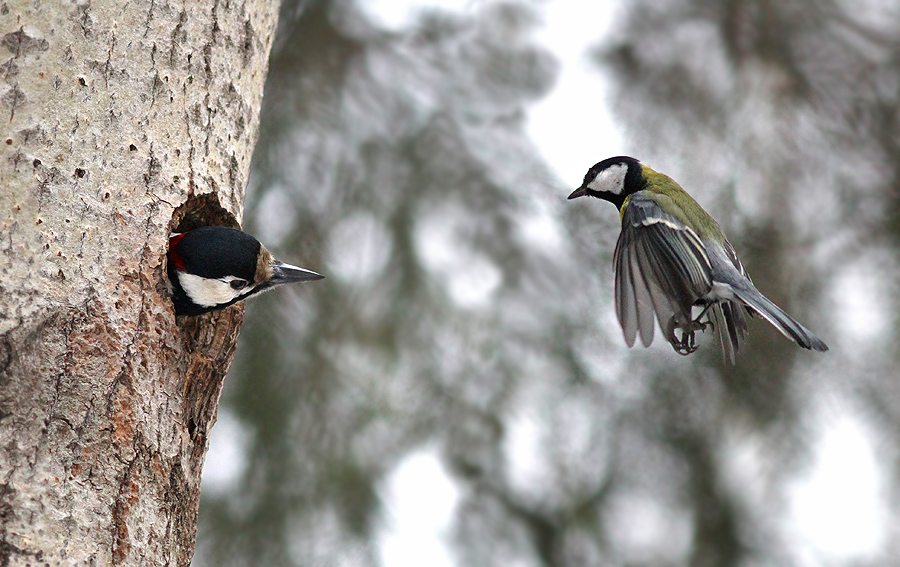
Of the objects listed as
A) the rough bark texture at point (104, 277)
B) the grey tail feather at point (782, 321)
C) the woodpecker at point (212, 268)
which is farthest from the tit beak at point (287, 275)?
the grey tail feather at point (782, 321)

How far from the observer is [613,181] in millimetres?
2611

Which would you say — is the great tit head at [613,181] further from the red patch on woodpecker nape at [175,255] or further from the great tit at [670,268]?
the red patch on woodpecker nape at [175,255]

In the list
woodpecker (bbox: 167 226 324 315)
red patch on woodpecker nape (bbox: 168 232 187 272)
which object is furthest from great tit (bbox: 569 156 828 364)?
red patch on woodpecker nape (bbox: 168 232 187 272)

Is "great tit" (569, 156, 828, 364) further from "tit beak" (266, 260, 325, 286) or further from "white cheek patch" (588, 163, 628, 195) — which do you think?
"tit beak" (266, 260, 325, 286)

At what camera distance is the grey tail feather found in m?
1.83

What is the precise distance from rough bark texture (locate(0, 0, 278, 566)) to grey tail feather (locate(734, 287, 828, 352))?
1.31 m

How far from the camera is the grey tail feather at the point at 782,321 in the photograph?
71.9 inches

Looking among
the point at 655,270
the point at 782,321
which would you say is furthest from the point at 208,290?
the point at 782,321

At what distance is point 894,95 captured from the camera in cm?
376

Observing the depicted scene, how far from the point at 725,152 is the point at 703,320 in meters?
1.47

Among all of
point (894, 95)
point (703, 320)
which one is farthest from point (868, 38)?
point (703, 320)

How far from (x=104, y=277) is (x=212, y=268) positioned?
420mm

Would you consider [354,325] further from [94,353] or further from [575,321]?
[94,353]

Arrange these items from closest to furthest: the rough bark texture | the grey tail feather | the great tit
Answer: the rough bark texture < the grey tail feather < the great tit
